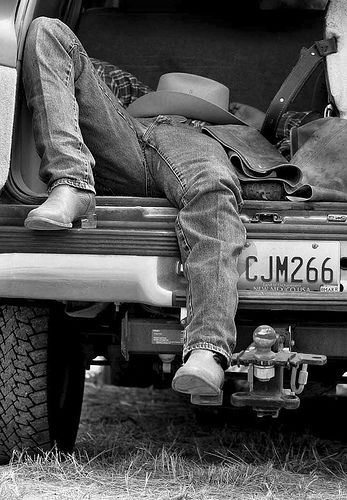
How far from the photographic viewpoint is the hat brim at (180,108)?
3.90m

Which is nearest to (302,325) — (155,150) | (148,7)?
(155,150)

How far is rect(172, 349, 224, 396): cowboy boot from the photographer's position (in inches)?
114

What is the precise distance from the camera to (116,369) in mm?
4324

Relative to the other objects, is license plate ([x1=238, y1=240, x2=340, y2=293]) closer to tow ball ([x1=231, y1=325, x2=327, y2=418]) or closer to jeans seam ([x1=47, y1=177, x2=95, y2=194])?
tow ball ([x1=231, y1=325, x2=327, y2=418])

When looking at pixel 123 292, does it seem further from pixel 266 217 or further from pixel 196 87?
pixel 196 87

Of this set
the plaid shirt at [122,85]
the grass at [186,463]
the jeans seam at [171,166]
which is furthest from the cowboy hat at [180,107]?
the grass at [186,463]

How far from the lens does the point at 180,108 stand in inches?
154

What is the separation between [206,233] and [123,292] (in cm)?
31

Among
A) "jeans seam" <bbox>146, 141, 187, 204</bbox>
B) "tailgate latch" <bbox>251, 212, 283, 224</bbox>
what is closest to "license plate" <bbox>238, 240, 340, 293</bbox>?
"tailgate latch" <bbox>251, 212, 283, 224</bbox>

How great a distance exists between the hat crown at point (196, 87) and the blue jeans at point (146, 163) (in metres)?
0.31

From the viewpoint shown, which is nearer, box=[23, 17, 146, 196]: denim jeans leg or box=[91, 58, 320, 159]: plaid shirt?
box=[23, 17, 146, 196]: denim jeans leg

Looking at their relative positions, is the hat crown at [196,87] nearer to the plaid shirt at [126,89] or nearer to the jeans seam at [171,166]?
the plaid shirt at [126,89]

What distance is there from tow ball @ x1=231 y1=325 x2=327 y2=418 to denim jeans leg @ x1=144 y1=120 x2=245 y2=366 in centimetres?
8

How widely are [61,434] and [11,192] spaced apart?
0.93m
